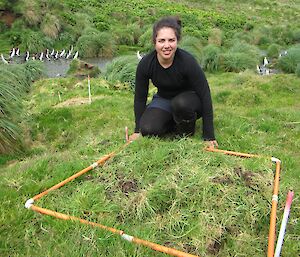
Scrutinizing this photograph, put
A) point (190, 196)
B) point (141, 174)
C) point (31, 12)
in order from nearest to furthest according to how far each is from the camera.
→ point (190, 196), point (141, 174), point (31, 12)

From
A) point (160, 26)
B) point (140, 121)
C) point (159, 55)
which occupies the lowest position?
point (140, 121)

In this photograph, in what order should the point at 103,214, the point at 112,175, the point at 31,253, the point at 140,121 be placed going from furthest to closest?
the point at 140,121
the point at 112,175
the point at 103,214
the point at 31,253

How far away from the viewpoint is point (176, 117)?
4012 millimetres

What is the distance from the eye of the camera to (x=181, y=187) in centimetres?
283

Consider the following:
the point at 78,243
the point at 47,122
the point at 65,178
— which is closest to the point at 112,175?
the point at 65,178

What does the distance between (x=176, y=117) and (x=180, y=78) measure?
413 millimetres

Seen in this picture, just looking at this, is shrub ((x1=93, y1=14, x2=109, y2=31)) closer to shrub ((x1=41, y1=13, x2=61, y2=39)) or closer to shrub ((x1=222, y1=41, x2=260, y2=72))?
shrub ((x1=41, y1=13, x2=61, y2=39))

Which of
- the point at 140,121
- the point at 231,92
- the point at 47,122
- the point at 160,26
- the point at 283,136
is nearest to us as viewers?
the point at 160,26

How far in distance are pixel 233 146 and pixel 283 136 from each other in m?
0.83

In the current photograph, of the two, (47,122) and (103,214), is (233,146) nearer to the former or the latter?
(103,214)

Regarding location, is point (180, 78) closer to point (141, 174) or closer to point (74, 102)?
point (141, 174)

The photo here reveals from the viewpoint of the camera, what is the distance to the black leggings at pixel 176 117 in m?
3.89

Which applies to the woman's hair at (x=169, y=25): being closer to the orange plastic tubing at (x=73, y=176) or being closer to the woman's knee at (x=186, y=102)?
the woman's knee at (x=186, y=102)

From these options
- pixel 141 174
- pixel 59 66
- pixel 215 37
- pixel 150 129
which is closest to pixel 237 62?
pixel 59 66
